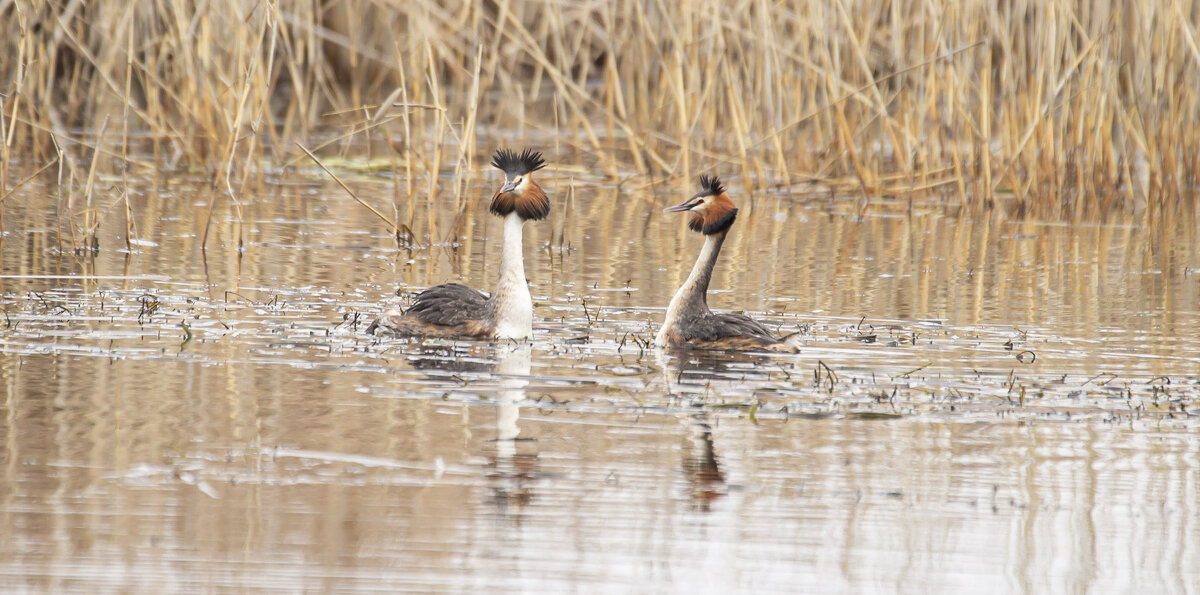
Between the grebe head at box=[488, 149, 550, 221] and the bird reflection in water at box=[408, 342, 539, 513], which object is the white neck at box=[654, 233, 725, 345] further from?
the grebe head at box=[488, 149, 550, 221]

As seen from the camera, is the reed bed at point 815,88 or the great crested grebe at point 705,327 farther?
the reed bed at point 815,88

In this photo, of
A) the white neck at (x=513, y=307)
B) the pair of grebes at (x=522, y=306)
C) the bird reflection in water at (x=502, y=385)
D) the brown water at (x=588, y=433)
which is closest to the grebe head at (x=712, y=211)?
the pair of grebes at (x=522, y=306)

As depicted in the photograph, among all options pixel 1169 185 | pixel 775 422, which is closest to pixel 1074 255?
pixel 1169 185

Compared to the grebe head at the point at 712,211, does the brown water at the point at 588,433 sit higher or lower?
lower

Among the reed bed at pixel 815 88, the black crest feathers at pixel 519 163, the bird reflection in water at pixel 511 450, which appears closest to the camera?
the bird reflection in water at pixel 511 450

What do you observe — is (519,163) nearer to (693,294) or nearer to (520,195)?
(520,195)

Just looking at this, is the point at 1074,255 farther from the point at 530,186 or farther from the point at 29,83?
the point at 29,83

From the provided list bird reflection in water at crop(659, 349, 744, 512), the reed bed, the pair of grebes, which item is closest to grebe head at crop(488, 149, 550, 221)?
the pair of grebes

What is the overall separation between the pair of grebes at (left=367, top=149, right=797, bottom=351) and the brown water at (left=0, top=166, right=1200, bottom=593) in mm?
166

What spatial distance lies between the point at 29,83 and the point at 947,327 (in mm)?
7548

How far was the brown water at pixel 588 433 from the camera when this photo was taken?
467 centimetres

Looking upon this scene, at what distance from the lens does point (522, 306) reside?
8.61 m

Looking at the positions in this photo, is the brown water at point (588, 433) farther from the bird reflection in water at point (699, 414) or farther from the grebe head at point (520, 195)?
the grebe head at point (520, 195)

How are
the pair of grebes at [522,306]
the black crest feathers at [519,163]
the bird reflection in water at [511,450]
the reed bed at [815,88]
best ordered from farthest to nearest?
the reed bed at [815,88] < the black crest feathers at [519,163] < the pair of grebes at [522,306] < the bird reflection in water at [511,450]
